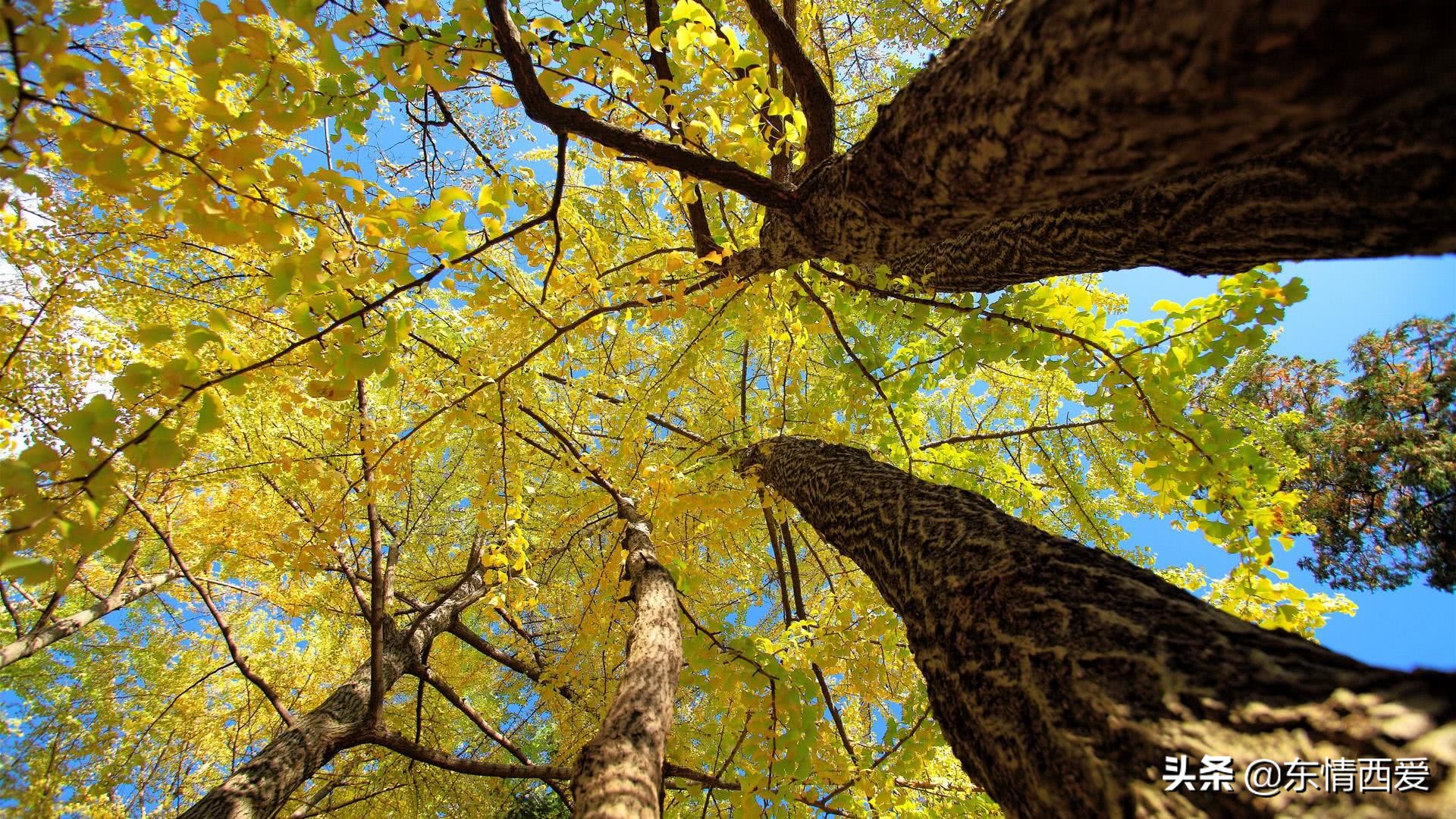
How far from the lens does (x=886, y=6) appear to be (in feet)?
13.5

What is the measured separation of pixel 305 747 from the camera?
3.00m

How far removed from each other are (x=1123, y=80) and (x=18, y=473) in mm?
1652

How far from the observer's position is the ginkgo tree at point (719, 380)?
0.77 meters

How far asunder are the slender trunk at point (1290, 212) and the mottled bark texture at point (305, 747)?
4230 millimetres

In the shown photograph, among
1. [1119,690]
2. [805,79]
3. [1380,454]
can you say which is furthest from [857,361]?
[1380,454]

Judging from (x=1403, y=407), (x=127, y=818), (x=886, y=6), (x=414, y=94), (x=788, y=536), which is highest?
(x=1403, y=407)

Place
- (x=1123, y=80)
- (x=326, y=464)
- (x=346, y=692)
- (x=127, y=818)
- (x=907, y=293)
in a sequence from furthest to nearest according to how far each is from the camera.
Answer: (x=127, y=818) < (x=346, y=692) < (x=326, y=464) < (x=907, y=293) < (x=1123, y=80)

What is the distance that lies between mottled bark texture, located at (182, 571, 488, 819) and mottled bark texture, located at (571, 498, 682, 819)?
215cm

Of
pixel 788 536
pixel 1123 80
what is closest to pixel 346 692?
pixel 788 536

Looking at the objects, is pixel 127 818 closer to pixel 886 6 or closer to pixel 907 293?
pixel 907 293

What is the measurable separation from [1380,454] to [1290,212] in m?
15.3

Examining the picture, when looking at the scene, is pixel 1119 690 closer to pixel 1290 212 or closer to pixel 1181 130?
pixel 1181 130
